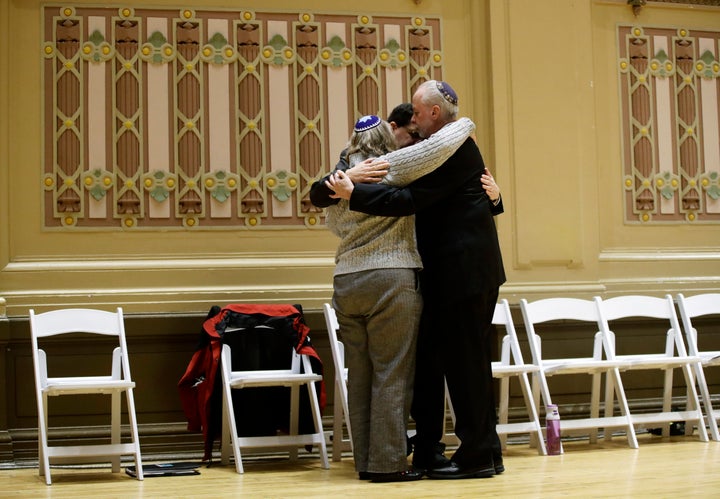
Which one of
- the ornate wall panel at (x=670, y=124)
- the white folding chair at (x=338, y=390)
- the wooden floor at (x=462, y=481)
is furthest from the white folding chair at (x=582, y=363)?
the white folding chair at (x=338, y=390)

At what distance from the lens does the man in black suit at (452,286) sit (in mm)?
4211

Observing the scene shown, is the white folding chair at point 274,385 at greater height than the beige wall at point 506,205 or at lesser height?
lesser

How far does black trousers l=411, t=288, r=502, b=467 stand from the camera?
4.21 meters

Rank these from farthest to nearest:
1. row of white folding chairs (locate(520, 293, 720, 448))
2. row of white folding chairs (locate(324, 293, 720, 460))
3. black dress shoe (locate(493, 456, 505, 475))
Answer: row of white folding chairs (locate(520, 293, 720, 448)), row of white folding chairs (locate(324, 293, 720, 460)), black dress shoe (locate(493, 456, 505, 475))

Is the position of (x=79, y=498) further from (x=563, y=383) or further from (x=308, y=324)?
(x=563, y=383)

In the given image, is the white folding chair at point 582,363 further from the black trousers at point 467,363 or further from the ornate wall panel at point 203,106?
the ornate wall panel at point 203,106

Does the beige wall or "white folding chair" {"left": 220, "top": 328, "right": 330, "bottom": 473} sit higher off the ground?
the beige wall

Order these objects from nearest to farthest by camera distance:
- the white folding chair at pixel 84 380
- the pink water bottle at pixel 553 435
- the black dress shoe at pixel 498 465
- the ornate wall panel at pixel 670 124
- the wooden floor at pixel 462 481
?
the wooden floor at pixel 462 481 < the black dress shoe at pixel 498 465 < the white folding chair at pixel 84 380 < the pink water bottle at pixel 553 435 < the ornate wall panel at pixel 670 124

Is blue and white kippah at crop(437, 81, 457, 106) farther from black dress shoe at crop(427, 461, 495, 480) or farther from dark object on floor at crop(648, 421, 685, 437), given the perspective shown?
dark object on floor at crop(648, 421, 685, 437)

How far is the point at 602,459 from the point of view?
193 inches

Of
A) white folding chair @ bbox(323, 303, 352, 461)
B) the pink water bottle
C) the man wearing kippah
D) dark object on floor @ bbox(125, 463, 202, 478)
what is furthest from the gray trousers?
the pink water bottle

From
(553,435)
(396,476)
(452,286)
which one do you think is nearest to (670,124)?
(553,435)

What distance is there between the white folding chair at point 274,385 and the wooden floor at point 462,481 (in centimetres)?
12

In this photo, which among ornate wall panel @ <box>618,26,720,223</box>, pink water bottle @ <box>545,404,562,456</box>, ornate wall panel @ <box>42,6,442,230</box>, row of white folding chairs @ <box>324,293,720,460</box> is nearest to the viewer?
pink water bottle @ <box>545,404,562,456</box>
